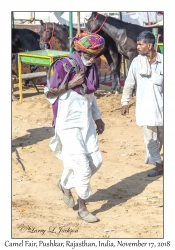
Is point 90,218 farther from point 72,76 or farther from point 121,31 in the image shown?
point 121,31

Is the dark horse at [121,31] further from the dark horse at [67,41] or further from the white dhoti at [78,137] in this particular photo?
the white dhoti at [78,137]

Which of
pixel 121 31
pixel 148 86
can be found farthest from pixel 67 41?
pixel 148 86

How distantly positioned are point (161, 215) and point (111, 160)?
2.19m

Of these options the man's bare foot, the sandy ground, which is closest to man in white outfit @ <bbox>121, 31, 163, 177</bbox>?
the man's bare foot

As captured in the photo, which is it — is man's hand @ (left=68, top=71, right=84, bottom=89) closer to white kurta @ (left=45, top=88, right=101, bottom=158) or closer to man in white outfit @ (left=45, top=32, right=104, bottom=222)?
man in white outfit @ (left=45, top=32, right=104, bottom=222)

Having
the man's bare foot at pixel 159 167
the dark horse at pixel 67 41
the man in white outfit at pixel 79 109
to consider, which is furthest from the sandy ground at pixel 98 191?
the dark horse at pixel 67 41

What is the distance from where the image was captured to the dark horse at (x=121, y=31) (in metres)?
12.5

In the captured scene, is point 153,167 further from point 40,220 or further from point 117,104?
point 117,104

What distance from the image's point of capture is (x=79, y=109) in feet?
18.1

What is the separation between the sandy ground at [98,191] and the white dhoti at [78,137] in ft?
1.45

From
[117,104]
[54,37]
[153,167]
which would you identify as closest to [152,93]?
[153,167]

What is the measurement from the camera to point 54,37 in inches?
563

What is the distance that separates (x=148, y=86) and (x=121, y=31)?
6161mm

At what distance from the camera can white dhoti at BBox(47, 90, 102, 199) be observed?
548 cm
